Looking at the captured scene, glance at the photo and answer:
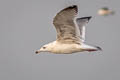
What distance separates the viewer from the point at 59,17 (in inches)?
576

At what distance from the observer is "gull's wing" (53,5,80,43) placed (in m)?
14.5

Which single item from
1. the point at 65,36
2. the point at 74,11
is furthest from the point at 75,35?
the point at 74,11

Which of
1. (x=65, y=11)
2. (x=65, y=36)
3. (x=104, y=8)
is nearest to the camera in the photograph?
(x=65, y=11)

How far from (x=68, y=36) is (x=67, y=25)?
56cm

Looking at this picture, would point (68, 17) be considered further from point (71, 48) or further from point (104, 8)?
point (104, 8)

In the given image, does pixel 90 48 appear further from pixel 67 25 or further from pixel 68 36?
pixel 67 25

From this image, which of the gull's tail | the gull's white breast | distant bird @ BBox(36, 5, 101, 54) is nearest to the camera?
distant bird @ BBox(36, 5, 101, 54)

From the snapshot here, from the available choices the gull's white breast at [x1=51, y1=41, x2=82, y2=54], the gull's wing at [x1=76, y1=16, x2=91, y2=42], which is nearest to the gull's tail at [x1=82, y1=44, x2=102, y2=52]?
the gull's white breast at [x1=51, y1=41, x2=82, y2=54]

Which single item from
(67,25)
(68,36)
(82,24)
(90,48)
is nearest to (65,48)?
(68,36)

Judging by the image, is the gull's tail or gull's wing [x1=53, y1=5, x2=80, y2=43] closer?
gull's wing [x1=53, y1=5, x2=80, y2=43]

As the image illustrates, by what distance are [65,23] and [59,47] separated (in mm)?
968

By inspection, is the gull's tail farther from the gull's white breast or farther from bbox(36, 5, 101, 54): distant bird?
the gull's white breast

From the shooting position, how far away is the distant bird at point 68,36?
1466 cm

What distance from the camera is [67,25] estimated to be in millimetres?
15047
